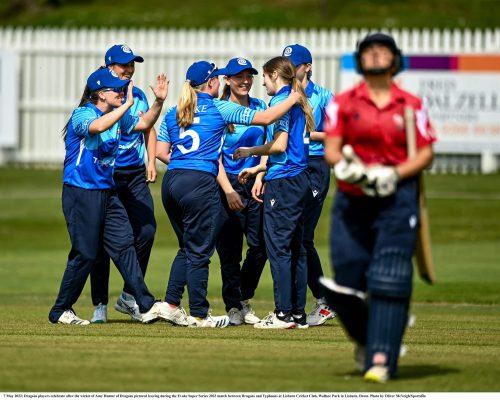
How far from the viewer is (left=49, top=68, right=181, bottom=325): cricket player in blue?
1044cm

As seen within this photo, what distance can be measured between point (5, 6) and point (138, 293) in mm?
28615

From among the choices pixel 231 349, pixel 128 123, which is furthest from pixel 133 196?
pixel 231 349

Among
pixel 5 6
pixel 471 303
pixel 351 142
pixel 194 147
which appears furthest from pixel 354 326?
pixel 5 6

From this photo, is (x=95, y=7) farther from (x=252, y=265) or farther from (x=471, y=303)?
(x=252, y=265)

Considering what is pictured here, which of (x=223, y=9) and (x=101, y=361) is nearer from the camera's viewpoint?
(x=101, y=361)

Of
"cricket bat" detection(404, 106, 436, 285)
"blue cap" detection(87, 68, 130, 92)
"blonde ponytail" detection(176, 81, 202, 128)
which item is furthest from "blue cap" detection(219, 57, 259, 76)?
"cricket bat" detection(404, 106, 436, 285)

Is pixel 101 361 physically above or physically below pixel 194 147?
below

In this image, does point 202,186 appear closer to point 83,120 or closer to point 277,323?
point 83,120

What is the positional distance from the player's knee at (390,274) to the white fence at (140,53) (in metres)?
19.1

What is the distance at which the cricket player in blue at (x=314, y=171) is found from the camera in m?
11.2

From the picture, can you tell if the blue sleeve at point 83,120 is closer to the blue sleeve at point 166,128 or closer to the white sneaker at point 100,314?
the blue sleeve at point 166,128

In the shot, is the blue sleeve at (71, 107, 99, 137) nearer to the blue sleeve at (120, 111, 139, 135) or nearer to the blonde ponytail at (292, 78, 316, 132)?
the blue sleeve at (120, 111, 139, 135)

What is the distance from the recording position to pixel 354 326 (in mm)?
7441

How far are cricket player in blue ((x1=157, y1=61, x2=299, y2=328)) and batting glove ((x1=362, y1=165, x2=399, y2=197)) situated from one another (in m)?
3.25
